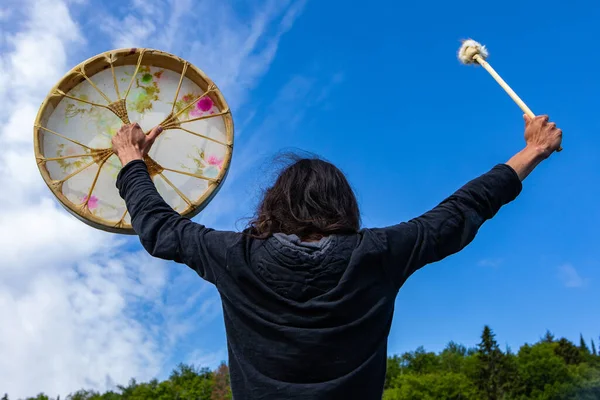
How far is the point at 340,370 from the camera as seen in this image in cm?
269

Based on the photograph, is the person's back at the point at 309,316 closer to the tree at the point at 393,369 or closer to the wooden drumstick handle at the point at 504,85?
the wooden drumstick handle at the point at 504,85

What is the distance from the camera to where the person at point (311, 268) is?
2.68m

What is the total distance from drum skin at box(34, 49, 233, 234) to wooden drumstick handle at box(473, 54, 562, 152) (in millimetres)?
1925

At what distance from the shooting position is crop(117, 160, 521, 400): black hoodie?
2.67 m

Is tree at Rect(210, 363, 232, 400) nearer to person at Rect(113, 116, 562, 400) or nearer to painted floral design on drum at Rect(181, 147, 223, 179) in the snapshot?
painted floral design on drum at Rect(181, 147, 223, 179)

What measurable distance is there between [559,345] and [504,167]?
8958 centimetres

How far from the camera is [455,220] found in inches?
119

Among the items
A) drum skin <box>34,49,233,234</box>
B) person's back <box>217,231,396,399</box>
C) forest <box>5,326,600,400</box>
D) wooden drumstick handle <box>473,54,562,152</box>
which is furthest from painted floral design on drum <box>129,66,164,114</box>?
forest <box>5,326,600,400</box>

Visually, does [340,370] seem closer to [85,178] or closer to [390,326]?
[390,326]

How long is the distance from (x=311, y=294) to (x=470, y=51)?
7.31ft

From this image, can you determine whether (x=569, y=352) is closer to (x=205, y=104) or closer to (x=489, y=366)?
(x=489, y=366)

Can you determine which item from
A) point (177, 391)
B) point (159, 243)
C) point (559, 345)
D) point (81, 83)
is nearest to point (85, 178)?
point (81, 83)

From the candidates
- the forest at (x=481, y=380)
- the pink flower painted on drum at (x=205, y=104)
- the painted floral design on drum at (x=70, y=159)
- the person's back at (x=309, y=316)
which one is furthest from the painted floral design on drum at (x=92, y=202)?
the forest at (x=481, y=380)

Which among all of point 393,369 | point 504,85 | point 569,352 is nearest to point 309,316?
point 504,85
